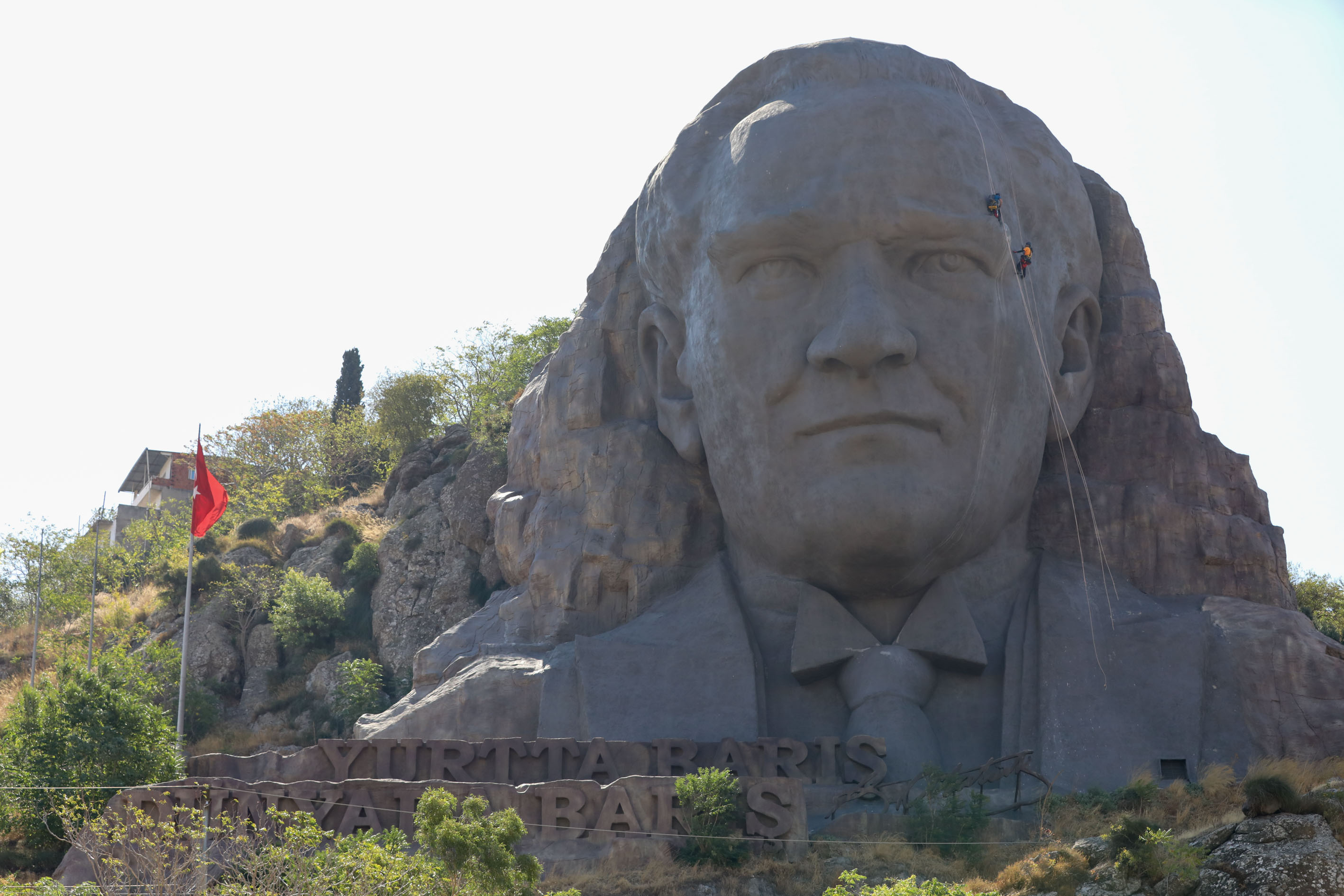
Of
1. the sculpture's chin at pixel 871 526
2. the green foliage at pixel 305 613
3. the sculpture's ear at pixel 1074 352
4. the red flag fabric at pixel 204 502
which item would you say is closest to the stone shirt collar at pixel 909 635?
the sculpture's chin at pixel 871 526

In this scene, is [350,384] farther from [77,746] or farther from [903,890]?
[903,890]

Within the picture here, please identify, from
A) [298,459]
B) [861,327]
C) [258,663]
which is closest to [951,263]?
[861,327]

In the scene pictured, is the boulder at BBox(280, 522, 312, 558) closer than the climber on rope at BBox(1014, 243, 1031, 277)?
No

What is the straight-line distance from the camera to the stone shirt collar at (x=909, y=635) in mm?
19328

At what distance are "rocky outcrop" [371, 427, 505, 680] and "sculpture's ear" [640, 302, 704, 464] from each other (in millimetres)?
7779

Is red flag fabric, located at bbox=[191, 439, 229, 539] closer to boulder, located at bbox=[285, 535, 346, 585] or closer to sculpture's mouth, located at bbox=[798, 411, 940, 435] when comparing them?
boulder, located at bbox=[285, 535, 346, 585]

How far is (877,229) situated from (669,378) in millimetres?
4363

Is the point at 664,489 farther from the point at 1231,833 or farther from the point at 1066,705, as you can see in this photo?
the point at 1231,833

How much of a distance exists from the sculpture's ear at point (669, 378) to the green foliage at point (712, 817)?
247 inches

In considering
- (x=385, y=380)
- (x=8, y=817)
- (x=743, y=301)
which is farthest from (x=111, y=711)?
(x=385, y=380)

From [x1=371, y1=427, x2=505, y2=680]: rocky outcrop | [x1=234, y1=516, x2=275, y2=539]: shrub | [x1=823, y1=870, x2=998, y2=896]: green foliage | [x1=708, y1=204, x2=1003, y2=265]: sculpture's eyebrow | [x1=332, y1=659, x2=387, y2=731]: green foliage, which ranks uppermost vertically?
[x1=708, y1=204, x2=1003, y2=265]: sculpture's eyebrow

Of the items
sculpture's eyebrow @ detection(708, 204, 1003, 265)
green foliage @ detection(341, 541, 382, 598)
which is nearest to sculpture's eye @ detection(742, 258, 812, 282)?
sculpture's eyebrow @ detection(708, 204, 1003, 265)

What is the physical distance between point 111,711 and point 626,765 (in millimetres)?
8868

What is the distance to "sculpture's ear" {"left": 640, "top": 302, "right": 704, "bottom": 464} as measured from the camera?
2131 centimetres
